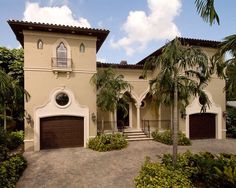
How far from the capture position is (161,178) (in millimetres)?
6602

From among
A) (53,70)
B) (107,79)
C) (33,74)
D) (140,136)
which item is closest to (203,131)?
(140,136)

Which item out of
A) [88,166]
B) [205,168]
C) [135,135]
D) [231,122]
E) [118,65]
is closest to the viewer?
[205,168]

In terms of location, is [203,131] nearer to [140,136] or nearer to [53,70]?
[140,136]

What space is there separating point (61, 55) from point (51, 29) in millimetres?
1862

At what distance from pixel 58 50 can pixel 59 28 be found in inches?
60.5

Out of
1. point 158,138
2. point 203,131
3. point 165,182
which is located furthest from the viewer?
point 203,131

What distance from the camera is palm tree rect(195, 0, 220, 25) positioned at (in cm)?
456

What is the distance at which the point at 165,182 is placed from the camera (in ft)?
21.0

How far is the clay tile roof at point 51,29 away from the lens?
12359mm

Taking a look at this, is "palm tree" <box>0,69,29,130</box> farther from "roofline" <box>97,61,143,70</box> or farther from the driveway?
"roofline" <box>97,61,143,70</box>

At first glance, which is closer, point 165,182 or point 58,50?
point 165,182

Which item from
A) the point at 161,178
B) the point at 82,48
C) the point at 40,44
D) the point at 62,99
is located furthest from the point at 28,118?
the point at 161,178

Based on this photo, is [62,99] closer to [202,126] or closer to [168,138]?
[168,138]

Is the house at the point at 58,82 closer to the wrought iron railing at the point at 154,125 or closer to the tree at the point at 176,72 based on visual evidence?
the wrought iron railing at the point at 154,125
